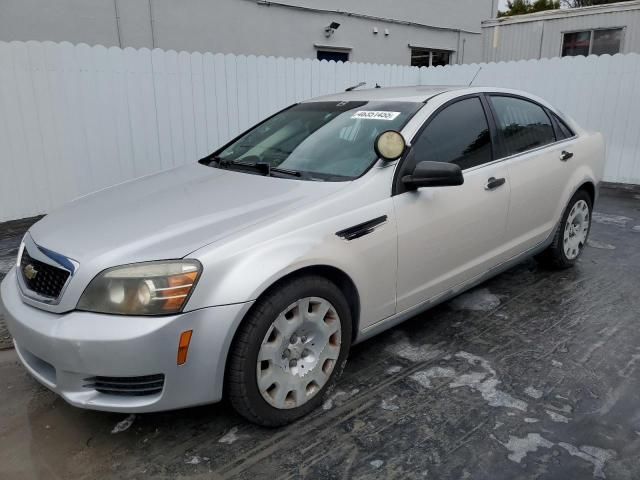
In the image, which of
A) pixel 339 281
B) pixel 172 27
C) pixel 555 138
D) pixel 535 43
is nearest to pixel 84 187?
pixel 172 27

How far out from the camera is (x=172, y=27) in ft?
29.6

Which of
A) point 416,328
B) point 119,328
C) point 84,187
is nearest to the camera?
point 119,328

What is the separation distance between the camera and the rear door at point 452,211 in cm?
292

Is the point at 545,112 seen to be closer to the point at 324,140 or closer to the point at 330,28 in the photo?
the point at 324,140

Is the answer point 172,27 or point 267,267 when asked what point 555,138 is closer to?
point 267,267

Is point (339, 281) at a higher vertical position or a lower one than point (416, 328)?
higher

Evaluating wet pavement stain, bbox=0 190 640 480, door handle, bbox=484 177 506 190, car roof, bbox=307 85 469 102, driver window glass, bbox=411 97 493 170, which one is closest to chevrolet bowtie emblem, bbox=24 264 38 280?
wet pavement stain, bbox=0 190 640 480

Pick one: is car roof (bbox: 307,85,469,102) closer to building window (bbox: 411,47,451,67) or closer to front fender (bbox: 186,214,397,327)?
front fender (bbox: 186,214,397,327)

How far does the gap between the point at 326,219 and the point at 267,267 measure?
17.3 inches

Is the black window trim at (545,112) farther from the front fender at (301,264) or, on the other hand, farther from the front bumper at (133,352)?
the front bumper at (133,352)

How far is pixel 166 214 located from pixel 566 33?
16639 millimetres

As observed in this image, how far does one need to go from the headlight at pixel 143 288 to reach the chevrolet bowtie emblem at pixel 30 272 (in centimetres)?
42

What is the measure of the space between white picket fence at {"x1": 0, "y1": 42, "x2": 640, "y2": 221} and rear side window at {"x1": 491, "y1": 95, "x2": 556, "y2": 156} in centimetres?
440

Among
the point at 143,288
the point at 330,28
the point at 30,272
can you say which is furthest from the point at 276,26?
the point at 143,288
